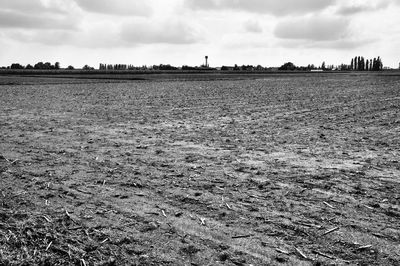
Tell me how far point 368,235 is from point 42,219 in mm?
4191

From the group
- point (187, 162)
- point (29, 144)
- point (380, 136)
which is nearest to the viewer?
point (187, 162)

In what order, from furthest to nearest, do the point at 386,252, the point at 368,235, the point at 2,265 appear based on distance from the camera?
the point at 368,235
the point at 386,252
the point at 2,265

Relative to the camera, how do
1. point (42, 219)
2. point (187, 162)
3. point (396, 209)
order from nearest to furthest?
point (42, 219) < point (396, 209) < point (187, 162)

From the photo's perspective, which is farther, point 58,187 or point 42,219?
point 58,187

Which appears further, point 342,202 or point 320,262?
point 342,202

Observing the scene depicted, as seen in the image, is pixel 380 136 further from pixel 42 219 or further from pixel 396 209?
pixel 42 219

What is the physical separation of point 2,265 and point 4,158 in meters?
5.50

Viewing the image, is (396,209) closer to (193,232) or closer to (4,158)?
(193,232)

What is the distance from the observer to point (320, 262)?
446cm

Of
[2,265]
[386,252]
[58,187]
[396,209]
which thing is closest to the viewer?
[2,265]

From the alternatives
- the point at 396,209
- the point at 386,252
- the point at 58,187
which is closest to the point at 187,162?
the point at 58,187

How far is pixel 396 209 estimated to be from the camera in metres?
6.02

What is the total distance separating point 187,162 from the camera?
8953 mm

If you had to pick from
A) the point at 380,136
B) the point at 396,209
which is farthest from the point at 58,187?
the point at 380,136
